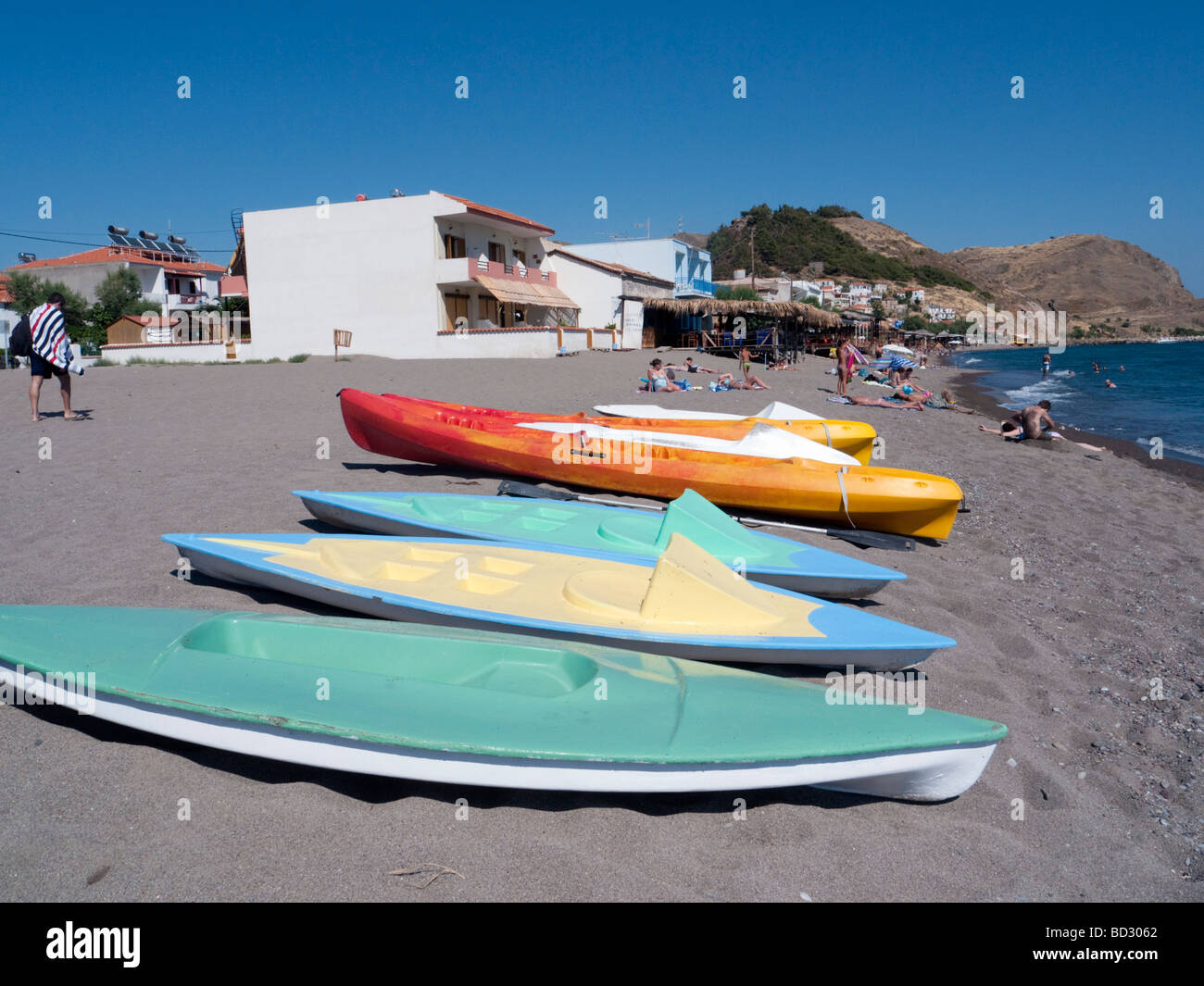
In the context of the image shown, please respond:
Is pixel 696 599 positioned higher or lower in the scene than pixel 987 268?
lower

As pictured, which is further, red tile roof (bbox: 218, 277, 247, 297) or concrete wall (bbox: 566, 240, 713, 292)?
concrete wall (bbox: 566, 240, 713, 292)

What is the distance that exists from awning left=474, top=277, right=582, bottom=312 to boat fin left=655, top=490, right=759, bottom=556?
69.0ft

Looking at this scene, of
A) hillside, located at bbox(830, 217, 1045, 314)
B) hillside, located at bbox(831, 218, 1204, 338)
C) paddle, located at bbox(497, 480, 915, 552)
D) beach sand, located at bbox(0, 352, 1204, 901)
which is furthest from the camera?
hillside, located at bbox(831, 218, 1204, 338)

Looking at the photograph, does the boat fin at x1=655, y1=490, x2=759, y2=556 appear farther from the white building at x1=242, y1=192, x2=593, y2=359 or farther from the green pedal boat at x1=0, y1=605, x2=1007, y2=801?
the white building at x1=242, y1=192, x2=593, y2=359

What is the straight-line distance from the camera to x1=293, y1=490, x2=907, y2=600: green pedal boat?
14.2 feet

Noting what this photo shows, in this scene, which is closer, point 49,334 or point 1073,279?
point 49,334

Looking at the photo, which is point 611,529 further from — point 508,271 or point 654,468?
point 508,271

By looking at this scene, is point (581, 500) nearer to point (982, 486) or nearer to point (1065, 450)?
point (982, 486)

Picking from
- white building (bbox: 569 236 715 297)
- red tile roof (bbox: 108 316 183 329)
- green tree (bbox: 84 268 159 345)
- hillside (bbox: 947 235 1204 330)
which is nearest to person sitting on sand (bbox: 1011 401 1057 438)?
white building (bbox: 569 236 715 297)

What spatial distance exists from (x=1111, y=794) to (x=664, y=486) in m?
3.97

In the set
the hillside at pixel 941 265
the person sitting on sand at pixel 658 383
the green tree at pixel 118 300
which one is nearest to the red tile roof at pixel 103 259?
the green tree at pixel 118 300

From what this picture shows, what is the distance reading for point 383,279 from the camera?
2498cm

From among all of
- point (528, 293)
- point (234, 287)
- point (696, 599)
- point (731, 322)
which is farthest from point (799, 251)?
point (696, 599)

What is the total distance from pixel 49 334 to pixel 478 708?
8.85m
